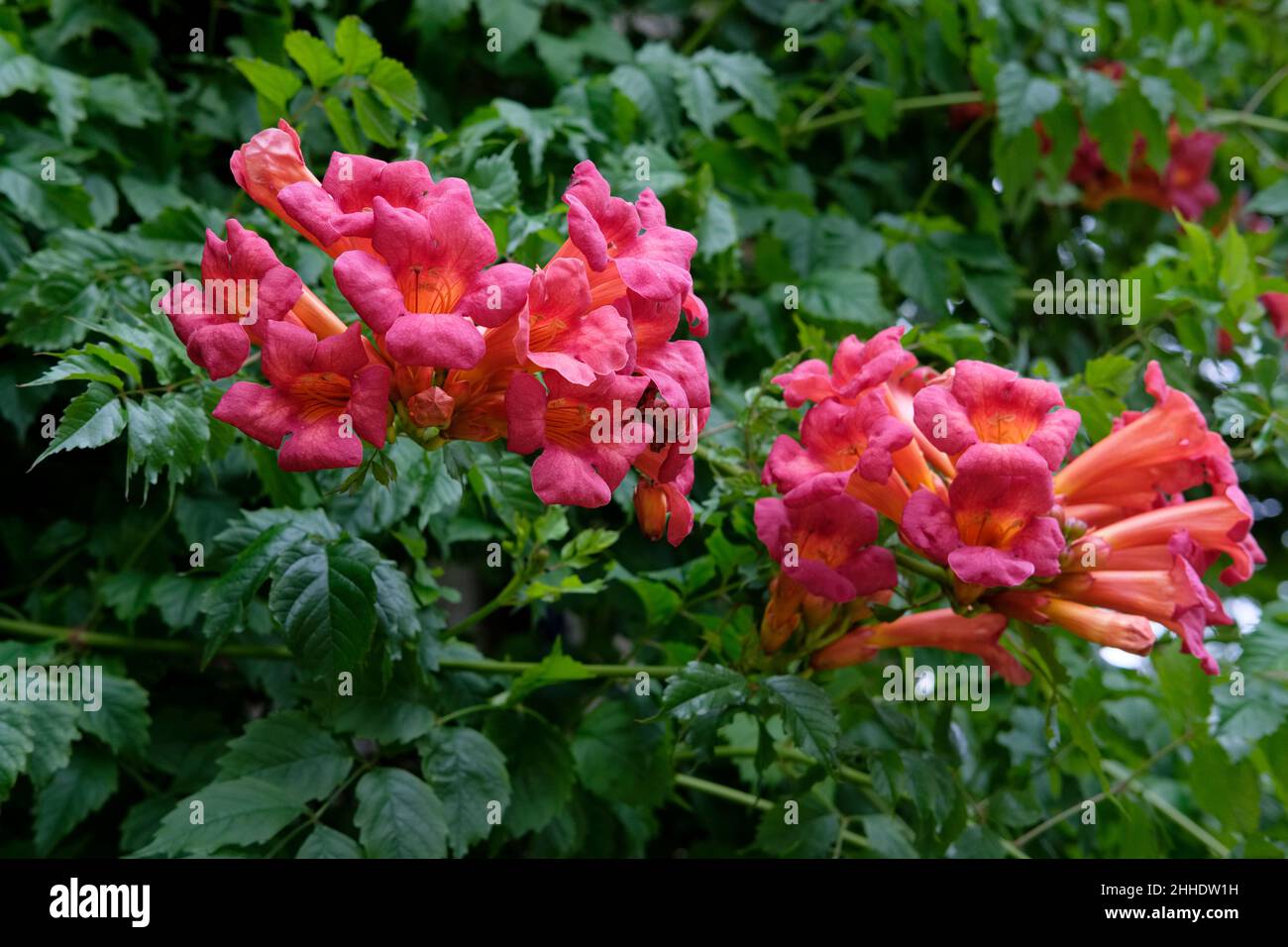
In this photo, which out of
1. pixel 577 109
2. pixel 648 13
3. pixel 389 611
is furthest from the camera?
pixel 648 13

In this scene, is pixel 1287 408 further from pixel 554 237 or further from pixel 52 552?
pixel 52 552

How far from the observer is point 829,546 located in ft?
5.81

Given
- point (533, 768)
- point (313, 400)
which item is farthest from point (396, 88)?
point (533, 768)

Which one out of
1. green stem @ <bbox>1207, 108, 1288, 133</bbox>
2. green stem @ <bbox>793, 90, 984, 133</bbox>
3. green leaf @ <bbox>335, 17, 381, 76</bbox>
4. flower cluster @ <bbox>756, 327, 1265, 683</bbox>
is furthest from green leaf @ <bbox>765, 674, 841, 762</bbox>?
green stem @ <bbox>1207, 108, 1288, 133</bbox>

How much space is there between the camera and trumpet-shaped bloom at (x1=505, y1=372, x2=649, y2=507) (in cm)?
137

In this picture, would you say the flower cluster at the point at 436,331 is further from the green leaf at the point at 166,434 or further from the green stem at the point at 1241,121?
the green stem at the point at 1241,121

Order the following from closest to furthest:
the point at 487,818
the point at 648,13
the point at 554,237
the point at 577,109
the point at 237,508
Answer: the point at 487,818, the point at 554,237, the point at 237,508, the point at 577,109, the point at 648,13

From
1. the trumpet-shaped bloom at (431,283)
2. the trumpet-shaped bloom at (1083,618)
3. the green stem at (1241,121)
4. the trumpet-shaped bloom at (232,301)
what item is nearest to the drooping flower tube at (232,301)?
the trumpet-shaped bloom at (232,301)

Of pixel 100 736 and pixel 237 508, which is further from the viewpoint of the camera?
pixel 237 508

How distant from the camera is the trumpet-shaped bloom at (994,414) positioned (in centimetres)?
162

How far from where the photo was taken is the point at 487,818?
6.20ft

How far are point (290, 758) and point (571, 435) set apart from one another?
0.88 meters

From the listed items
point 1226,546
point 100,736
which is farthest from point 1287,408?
point 100,736

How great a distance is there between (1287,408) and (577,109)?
64.4 inches
